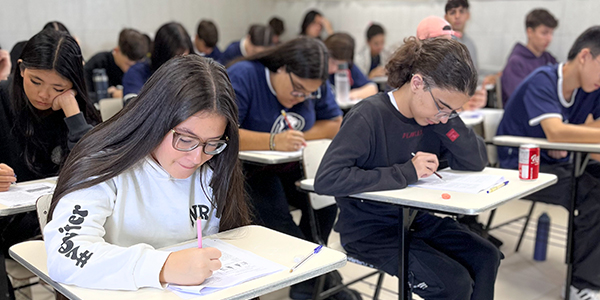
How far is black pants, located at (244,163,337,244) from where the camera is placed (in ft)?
8.08

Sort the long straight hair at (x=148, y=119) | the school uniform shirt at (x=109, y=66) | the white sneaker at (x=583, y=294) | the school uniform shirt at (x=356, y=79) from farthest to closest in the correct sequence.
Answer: the school uniform shirt at (x=356, y=79), the school uniform shirt at (x=109, y=66), the white sneaker at (x=583, y=294), the long straight hair at (x=148, y=119)

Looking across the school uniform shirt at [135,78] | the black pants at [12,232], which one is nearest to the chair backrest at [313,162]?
the black pants at [12,232]

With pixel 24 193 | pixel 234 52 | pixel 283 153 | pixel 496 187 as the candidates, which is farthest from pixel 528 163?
pixel 234 52

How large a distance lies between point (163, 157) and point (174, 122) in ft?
0.35

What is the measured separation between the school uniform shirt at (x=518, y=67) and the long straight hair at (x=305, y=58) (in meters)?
2.26

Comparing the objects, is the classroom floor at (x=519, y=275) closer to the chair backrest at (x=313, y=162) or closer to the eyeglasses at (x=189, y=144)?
the chair backrest at (x=313, y=162)

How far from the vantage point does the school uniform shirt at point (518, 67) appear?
4215 mm

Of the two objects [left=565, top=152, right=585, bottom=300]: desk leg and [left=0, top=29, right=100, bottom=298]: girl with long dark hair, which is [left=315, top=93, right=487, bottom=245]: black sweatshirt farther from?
[left=0, top=29, right=100, bottom=298]: girl with long dark hair

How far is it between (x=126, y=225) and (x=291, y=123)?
148 cm

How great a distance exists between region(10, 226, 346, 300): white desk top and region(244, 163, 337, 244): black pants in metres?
0.92

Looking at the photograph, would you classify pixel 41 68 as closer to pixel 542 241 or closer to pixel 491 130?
pixel 491 130

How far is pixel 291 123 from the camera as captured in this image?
270 centimetres

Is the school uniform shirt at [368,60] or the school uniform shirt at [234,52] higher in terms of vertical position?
the school uniform shirt at [234,52]

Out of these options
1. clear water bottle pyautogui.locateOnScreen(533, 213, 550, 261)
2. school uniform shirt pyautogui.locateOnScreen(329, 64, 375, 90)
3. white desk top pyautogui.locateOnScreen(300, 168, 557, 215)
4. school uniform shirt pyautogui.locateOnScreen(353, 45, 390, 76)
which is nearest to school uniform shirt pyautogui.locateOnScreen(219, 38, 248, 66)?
school uniform shirt pyautogui.locateOnScreen(353, 45, 390, 76)
